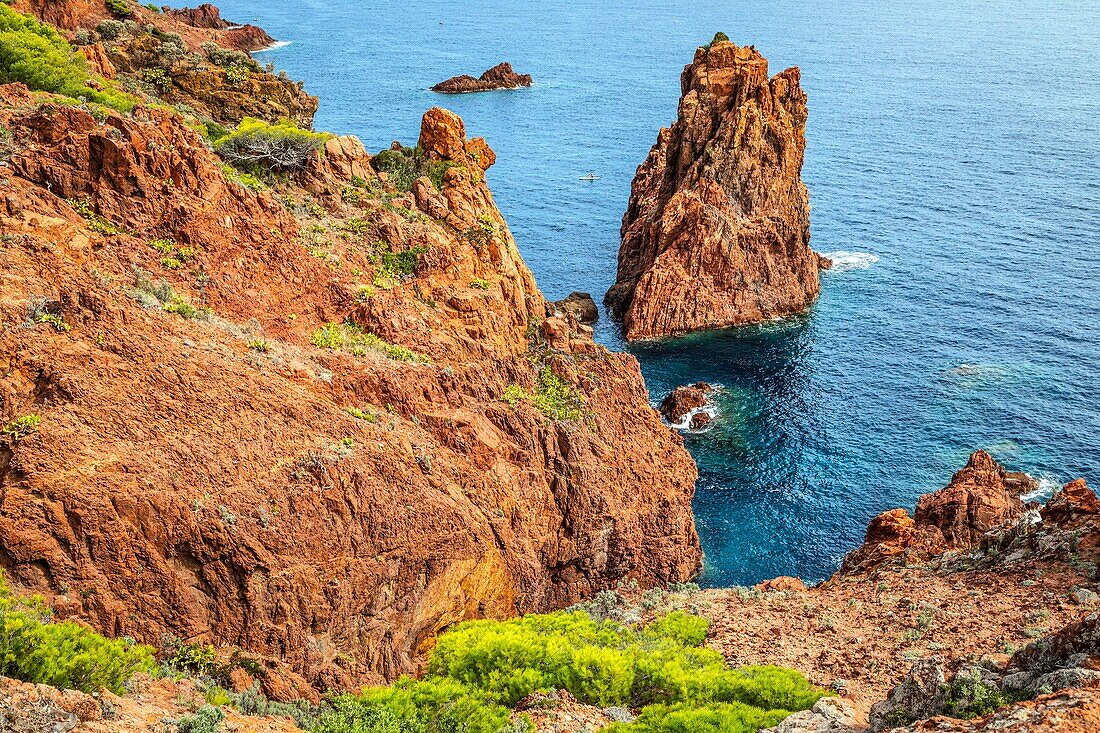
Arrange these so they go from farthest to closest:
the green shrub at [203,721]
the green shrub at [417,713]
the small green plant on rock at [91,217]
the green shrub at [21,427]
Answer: the small green plant on rock at [91,217], the green shrub at [21,427], the green shrub at [417,713], the green shrub at [203,721]

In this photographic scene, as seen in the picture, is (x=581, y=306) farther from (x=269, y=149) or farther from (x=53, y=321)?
(x=53, y=321)

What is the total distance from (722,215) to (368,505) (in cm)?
6396

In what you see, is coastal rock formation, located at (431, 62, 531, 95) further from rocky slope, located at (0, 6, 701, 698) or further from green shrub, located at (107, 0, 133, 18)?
rocky slope, located at (0, 6, 701, 698)

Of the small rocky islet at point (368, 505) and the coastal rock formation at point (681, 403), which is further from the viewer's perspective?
the coastal rock formation at point (681, 403)

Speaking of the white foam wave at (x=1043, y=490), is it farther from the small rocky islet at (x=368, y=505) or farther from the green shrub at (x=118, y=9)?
the green shrub at (x=118, y=9)

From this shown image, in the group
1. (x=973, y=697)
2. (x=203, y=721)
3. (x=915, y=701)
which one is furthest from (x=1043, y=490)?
(x=203, y=721)

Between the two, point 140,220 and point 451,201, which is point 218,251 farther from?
point 451,201

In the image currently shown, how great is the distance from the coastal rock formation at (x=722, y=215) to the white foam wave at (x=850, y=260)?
2495mm

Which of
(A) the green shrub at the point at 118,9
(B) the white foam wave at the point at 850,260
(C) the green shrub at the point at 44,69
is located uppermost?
(A) the green shrub at the point at 118,9

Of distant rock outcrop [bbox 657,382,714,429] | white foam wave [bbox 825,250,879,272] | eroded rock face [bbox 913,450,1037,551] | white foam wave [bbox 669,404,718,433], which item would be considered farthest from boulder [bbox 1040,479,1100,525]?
white foam wave [bbox 825,250,879,272]

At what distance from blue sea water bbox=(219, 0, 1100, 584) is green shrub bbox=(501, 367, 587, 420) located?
47.4ft

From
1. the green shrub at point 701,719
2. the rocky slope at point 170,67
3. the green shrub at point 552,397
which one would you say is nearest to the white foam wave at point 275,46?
the rocky slope at point 170,67

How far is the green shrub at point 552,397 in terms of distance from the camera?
44.2 meters

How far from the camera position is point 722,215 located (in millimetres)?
87562
